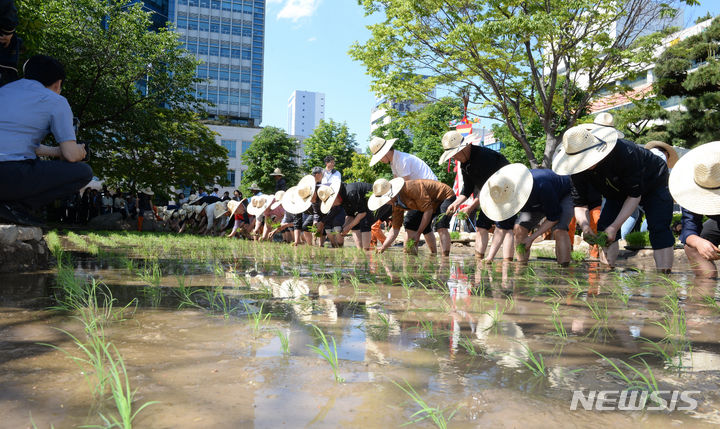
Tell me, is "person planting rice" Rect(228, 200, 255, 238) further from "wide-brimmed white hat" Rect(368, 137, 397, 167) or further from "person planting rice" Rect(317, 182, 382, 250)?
"wide-brimmed white hat" Rect(368, 137, 397, 167)

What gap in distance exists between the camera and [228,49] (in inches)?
2876

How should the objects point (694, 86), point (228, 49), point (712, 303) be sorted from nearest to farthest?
1. point (712, 303)
2. point (694, 86)
3. point (228, 49)

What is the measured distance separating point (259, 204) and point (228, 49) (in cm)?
6642

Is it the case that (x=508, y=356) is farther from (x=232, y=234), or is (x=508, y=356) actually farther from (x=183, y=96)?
(x=183, y=96)

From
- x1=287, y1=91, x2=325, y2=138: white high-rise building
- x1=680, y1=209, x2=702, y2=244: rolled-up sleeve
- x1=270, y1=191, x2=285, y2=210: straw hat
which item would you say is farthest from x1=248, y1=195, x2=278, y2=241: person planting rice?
x1=287, y1=91, x2=325, y2=138: white high-rise building

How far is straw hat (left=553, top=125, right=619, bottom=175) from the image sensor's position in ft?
Answer: 15.7

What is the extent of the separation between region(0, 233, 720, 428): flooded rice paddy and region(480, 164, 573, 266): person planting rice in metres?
2.41

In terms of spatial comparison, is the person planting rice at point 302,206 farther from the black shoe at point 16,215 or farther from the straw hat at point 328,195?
the black shoe at point 16,215

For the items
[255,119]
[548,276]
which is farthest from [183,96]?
[255,119]

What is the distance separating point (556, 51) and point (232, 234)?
10.1 m

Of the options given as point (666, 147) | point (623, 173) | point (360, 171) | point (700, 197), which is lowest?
point (700, 197)

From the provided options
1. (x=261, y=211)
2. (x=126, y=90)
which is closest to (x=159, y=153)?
(x=126, y=90)

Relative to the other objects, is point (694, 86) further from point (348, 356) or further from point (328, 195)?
point (348, 356)

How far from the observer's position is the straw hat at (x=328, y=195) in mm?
9188
